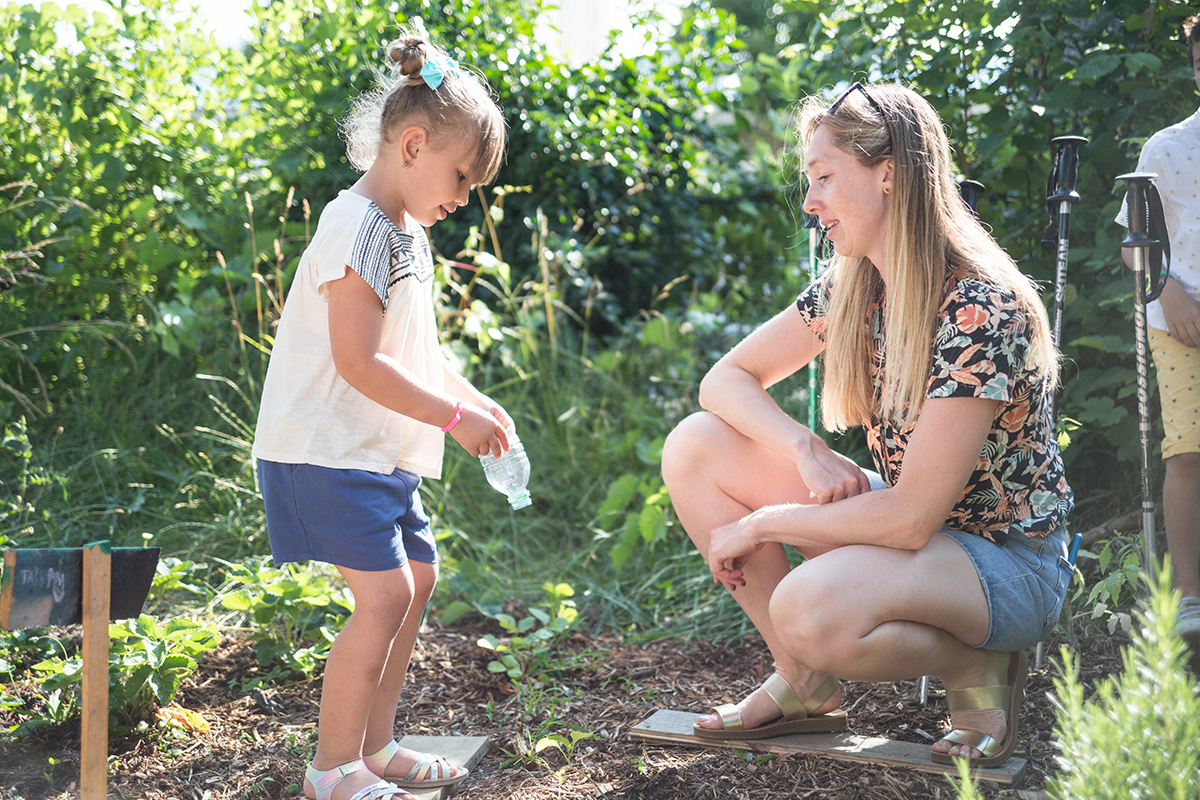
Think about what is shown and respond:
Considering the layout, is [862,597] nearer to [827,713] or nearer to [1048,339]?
[827,713]

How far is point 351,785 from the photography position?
1.82 meters

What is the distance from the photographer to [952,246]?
1.86 meters

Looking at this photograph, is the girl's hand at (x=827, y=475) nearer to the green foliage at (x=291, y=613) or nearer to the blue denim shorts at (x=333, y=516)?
the blue denim shorts at (x=333, y=516)

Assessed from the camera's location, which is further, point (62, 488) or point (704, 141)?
point (704, 141)

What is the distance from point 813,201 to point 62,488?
277 cm

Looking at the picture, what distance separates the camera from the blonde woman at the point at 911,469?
1.77 metres

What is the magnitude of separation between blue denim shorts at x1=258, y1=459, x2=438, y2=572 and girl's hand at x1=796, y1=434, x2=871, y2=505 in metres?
0.85

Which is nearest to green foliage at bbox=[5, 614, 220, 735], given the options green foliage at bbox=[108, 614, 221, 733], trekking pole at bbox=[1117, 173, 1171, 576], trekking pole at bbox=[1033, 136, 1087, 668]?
green foliage at bbox=[108, 614, 221, 733]

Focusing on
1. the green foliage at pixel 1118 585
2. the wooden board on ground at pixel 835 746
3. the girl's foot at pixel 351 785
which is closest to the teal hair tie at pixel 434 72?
the girl's foot at pixel 351 785

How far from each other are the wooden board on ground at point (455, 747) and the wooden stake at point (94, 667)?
30.3 inches

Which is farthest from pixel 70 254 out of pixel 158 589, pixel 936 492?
pixel 936 492

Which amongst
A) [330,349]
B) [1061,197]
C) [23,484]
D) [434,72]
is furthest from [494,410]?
[23,484]

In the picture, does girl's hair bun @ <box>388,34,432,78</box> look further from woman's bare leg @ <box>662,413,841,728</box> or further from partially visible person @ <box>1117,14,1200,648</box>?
partially visible person @ <box>1117,14,1200,648</box>

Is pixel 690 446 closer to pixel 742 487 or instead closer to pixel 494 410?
pixel 742 487
